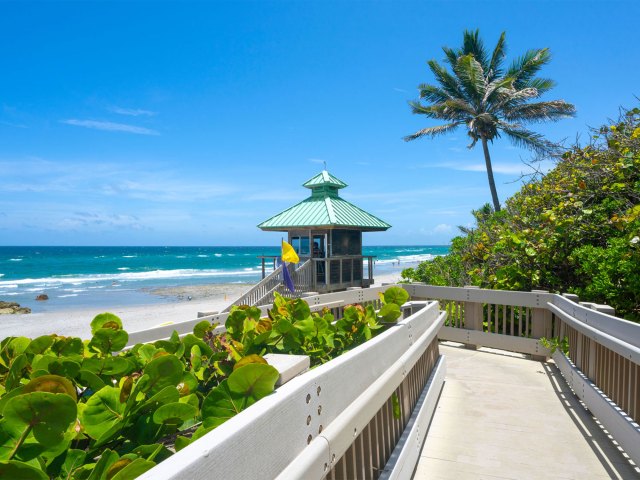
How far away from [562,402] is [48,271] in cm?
6537

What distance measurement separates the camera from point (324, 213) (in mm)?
17094

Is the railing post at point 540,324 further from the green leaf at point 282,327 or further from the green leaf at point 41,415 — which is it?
the green leaf at point 41,415

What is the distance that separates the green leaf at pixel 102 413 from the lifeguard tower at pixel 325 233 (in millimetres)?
14352

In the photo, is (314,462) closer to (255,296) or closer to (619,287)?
(619,287)

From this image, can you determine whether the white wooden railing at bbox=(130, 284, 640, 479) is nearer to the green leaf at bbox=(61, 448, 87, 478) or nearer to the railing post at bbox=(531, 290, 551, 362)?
the railing post at bbox=(531, 290, 551, 362)

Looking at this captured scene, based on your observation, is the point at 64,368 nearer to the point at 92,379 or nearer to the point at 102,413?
the point at 92,379

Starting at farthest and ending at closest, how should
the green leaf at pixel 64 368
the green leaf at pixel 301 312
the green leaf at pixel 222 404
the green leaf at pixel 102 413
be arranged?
the green leaf at pixel 301 312
the green leaf at pixel 64 368
the green leaf at pixel 222 404
the green leaf at pixel 102 413

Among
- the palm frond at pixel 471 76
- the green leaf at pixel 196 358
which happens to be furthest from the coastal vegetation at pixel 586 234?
the palm frond at pixel 471 76

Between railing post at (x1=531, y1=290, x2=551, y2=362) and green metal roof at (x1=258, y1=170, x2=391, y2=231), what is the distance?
10487mm

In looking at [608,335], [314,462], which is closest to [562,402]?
[608,335]

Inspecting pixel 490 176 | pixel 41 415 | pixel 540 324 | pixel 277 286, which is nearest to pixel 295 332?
pixel 41 415

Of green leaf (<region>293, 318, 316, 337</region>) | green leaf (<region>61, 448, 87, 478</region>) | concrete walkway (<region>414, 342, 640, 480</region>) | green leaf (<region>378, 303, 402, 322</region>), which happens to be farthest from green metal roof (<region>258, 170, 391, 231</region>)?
green leaf (<region>61, 448, 87, 478</region>)

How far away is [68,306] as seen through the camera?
28.3 m

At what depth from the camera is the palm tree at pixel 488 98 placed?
21.9m
